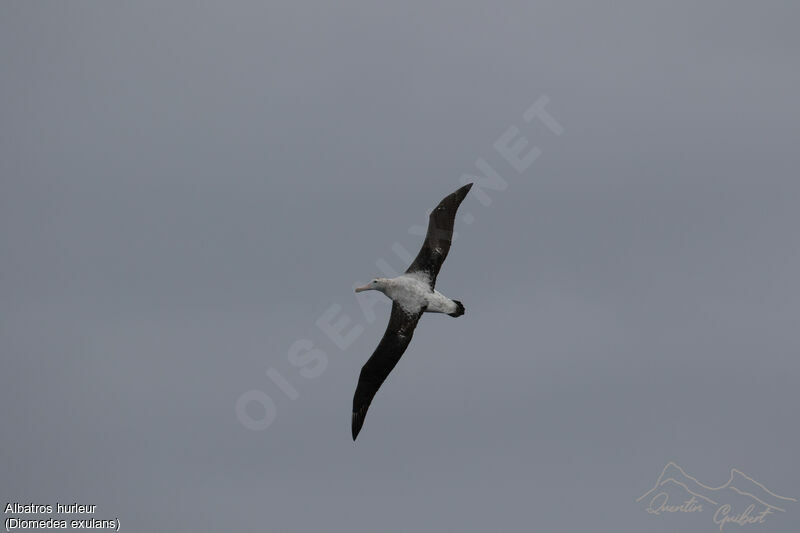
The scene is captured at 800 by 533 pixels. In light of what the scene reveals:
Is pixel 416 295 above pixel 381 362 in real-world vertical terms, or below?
above

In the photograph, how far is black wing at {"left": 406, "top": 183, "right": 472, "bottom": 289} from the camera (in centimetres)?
6512

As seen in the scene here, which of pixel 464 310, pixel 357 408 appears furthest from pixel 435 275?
pixel 357 408

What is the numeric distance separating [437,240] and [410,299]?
262 centimetres

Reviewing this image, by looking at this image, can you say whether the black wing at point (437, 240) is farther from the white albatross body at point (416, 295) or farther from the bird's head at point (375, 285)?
the bird's head at point (375, 285)

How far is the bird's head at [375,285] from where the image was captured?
64.9 meters

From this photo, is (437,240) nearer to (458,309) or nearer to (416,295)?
(416,295)

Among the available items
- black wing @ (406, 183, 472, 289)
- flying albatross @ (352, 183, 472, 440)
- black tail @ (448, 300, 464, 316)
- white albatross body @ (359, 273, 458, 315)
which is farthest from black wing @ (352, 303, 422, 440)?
black wing @ (406, 183, 472, 289)

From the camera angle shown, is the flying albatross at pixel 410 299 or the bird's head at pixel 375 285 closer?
the flying albatross at pixel 410 299

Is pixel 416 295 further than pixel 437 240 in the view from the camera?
No

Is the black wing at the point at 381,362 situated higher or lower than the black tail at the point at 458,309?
lower

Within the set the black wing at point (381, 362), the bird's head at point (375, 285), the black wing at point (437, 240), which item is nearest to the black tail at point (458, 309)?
the black wing at point (437, 240)

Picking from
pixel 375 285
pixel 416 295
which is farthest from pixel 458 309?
pixel 375 285

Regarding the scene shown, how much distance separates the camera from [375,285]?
65312 millimetres

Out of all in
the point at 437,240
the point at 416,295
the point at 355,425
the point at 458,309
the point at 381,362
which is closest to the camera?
the point at 381,362
